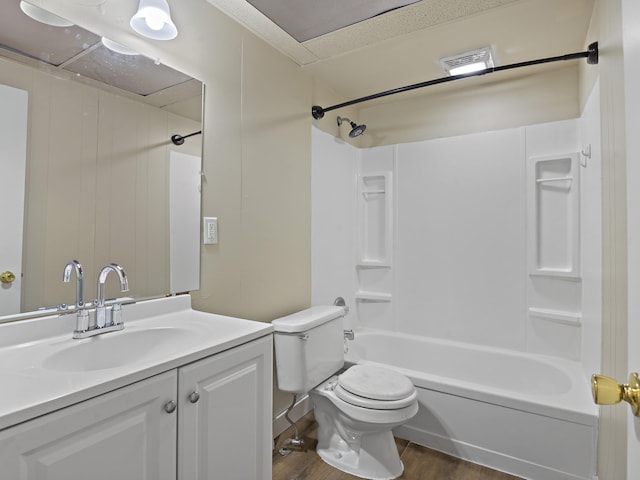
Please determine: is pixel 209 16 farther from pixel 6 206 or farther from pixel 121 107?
pixel 6 206

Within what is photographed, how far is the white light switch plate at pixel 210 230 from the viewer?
170 centimetres

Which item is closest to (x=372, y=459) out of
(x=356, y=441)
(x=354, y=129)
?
(x=356, y=441)

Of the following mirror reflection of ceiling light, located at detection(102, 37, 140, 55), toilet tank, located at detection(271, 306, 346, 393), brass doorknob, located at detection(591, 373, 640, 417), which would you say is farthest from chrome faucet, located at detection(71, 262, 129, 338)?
brass doorknob, located at detection(591, 373, 640, 417)

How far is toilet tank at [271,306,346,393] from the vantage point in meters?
1.82

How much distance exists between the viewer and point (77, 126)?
126 centimetres

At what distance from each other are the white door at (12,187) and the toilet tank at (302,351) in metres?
1.06

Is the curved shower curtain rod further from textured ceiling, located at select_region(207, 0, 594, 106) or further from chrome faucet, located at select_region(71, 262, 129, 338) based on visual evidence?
chrome faucet, located at select_region(71, 262, 129, 338)

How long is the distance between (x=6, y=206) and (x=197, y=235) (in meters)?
0.71

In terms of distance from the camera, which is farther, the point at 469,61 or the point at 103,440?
the point at 469,61

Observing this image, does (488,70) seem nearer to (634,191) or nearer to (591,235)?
(591,235)

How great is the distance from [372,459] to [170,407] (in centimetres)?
126

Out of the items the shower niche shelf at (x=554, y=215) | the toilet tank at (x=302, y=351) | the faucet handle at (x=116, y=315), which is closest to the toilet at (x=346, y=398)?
the toilet tank at (x=302, y=351)

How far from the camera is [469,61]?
2.26 meters

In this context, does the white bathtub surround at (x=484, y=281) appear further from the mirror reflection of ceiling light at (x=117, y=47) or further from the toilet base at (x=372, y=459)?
the mirror reflection of ceiling light at (x=117, y=47)
